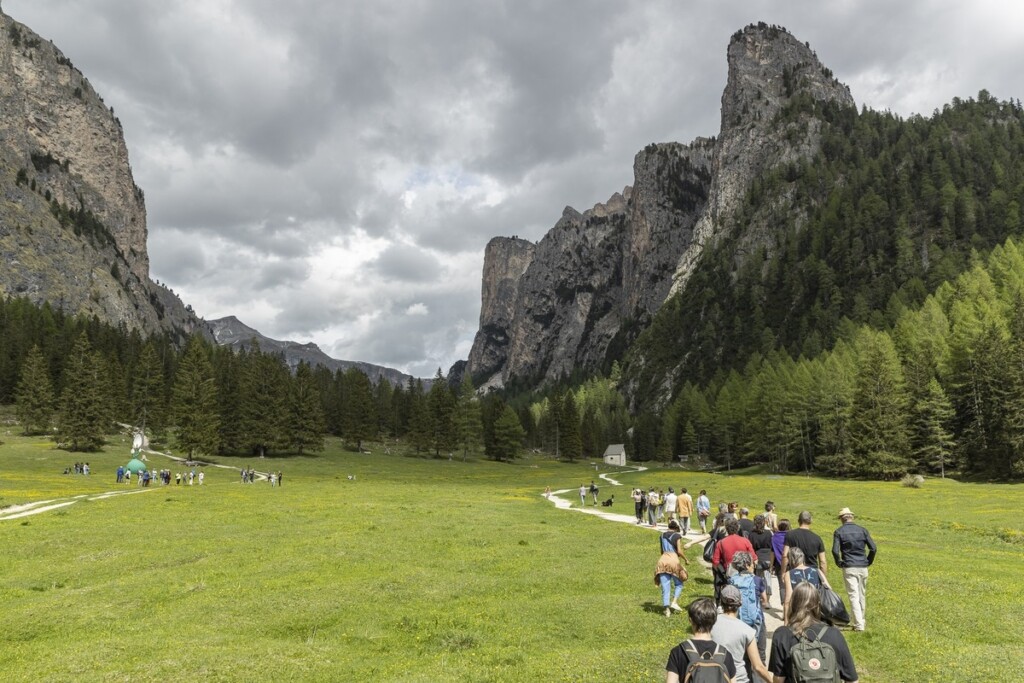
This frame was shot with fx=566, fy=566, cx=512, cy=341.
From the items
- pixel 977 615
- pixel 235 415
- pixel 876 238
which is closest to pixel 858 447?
pixel 977 615

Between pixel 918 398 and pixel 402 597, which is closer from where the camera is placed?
pixel 402 597

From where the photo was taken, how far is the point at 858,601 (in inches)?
615

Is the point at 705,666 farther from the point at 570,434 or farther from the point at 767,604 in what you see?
the point at 570,434

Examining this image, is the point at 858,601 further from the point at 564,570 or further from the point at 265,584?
the point at 265,584

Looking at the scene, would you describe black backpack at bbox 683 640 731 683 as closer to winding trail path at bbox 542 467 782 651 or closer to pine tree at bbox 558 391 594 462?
winding trail path at bbox 542 467 782 651

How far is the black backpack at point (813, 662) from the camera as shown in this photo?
23.9 feet

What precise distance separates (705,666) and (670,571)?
35.5 ft

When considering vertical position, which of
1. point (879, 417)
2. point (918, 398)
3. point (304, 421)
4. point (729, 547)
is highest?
point (918, 398)

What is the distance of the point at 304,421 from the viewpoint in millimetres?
118938

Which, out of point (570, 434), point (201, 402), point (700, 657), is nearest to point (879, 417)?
point (570, 434)

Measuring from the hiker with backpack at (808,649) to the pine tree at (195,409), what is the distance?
110832 mm

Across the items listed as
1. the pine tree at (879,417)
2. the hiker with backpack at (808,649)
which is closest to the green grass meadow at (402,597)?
the hiker with backpack at (808,649)

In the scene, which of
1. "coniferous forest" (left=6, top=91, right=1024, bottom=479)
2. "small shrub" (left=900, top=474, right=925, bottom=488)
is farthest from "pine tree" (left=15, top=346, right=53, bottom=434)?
"small shrub" (left=900, top=474, right=925, bottom=488)

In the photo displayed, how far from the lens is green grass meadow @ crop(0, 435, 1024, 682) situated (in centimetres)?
Answer: 1362
